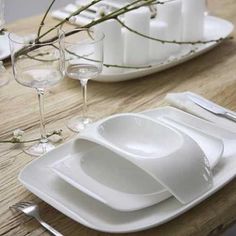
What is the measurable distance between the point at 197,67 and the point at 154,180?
54 cm

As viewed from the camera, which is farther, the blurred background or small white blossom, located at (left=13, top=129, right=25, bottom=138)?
the blurred background

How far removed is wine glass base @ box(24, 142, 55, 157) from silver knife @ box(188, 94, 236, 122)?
29 cm

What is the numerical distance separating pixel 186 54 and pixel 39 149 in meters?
0.49

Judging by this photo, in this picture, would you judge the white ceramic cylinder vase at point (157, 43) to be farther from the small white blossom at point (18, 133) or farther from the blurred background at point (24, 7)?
the blurred background at point (24, 7)

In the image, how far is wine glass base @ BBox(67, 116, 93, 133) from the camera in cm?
100

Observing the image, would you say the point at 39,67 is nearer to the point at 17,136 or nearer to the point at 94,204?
the point at 17,136

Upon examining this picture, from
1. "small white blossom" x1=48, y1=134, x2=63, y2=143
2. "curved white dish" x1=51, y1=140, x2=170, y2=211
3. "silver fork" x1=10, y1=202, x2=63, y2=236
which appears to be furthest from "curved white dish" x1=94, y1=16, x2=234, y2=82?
"silver fork" x1=10, y1=202, x2=63, y2=236

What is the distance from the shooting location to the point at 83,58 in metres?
1.01

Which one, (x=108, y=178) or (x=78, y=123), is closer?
(x=108, y=178)

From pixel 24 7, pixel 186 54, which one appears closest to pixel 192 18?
pixel 186 54

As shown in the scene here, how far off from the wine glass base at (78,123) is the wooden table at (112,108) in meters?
0.01

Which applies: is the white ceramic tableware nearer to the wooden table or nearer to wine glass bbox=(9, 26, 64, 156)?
the wooden table

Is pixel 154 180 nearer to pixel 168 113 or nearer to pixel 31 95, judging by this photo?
pixel 168 113

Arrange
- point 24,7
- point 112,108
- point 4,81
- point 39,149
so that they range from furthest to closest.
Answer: point 24,7 < point 4,81 < point 112,108 < point 39,149
